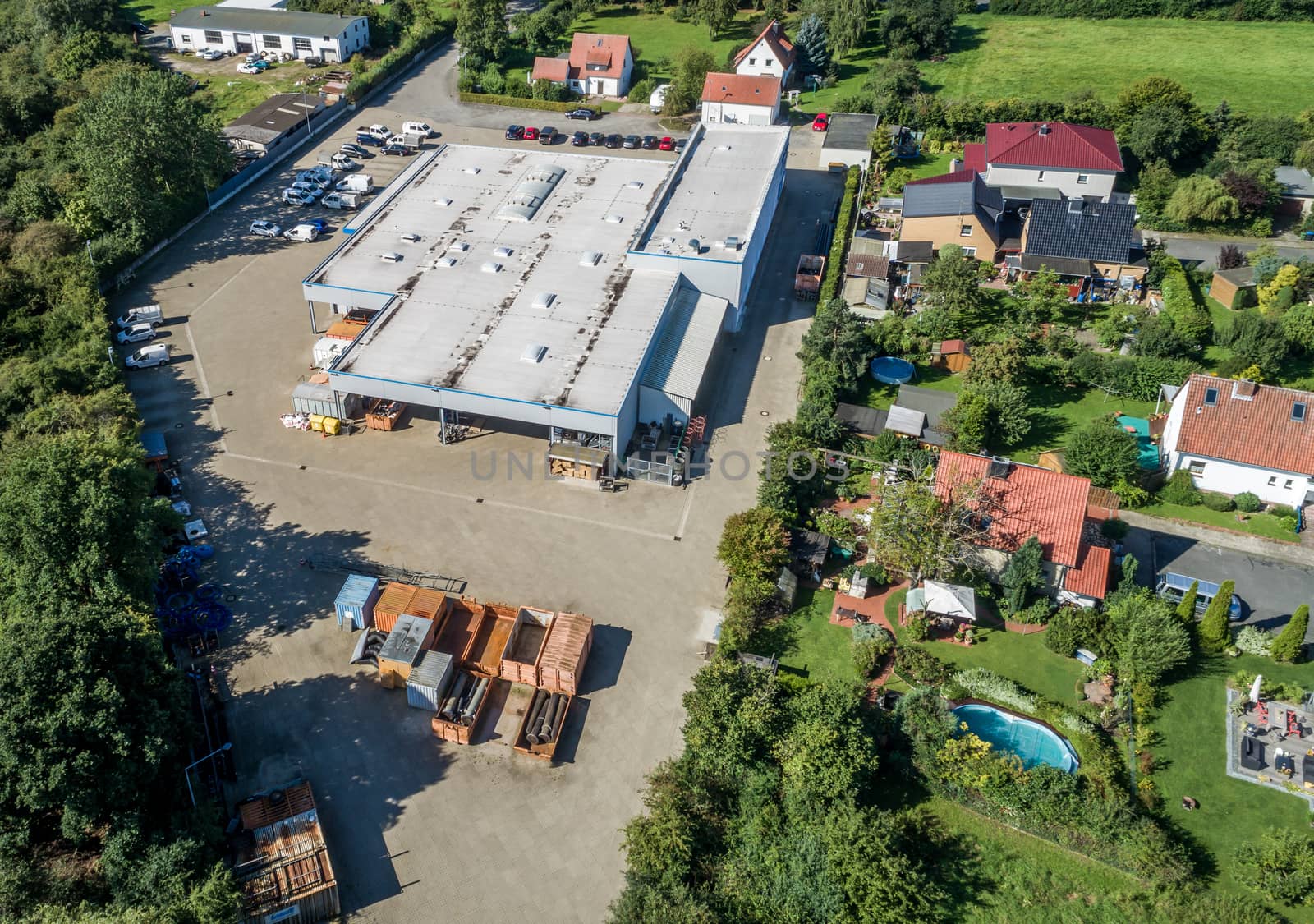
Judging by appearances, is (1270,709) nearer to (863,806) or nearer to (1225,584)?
(1225,584)

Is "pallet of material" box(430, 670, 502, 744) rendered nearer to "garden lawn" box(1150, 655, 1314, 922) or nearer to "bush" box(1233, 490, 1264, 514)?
"garden lawn" box(1150, 655, 1314, 922)

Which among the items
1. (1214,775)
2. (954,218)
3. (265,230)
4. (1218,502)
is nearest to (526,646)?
(1214,775)

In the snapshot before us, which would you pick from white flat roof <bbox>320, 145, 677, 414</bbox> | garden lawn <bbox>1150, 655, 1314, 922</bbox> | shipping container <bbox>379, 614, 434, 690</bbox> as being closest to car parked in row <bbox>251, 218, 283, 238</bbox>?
white flat roof <bbox>320, 145, 677, 414</bbox>

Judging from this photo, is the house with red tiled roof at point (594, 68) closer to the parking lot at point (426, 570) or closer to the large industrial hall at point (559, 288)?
the large industrial hall at point (559, 288)

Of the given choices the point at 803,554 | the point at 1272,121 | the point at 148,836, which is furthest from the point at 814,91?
the point at 148,836

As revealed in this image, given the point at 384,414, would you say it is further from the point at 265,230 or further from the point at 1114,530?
the point at 1114,530

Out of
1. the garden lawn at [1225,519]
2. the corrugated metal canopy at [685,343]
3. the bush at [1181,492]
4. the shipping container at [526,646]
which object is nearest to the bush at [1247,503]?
the garden lawn at [1225,519]

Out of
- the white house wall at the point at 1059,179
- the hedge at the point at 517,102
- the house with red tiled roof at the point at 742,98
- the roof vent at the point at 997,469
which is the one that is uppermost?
the house with red tiled roof at the point at 742,98
